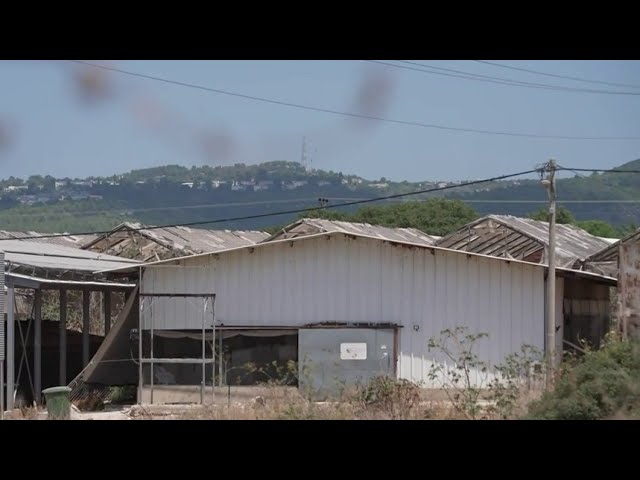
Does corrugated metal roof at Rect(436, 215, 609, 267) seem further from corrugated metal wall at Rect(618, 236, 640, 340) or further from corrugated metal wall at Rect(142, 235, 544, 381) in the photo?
corrugated metal wall at Rect(142, 235, 544, 381)

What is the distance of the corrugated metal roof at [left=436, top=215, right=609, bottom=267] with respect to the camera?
4178 cm

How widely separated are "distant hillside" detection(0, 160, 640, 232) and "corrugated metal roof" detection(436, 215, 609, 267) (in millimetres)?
69456

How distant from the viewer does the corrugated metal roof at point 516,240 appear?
41.8 m

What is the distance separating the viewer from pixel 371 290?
24484mm

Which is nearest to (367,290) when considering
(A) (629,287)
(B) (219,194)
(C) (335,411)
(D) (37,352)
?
(A) (629,287)

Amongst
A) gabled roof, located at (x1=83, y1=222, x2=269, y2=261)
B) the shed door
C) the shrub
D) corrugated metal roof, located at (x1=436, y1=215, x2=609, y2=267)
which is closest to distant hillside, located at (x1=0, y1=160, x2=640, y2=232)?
gabled roof, located at (x1=83, y1=222, x2=269, y2=261)

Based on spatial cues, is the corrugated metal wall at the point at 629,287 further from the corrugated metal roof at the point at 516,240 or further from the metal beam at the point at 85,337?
the corrugated metal roof at the point at 516,240

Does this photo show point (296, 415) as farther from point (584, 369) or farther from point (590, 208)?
point (590, 208)

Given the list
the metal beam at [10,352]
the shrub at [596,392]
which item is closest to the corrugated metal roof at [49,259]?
the metal beam at [10,352]

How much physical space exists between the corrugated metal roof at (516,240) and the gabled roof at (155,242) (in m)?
9.28

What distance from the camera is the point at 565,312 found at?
2598 cm

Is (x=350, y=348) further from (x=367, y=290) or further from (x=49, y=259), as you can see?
(x=49, y=259)

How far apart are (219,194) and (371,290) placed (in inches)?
4364
